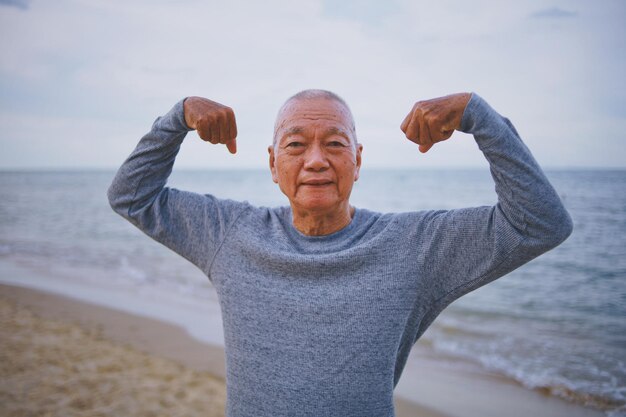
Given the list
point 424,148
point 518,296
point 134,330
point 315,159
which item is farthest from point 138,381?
point 518,296

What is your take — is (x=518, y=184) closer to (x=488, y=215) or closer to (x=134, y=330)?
(x=488, y=215)

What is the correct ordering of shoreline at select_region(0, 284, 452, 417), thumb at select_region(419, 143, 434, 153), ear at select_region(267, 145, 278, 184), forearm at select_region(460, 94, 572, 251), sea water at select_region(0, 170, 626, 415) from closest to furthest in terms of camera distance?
1. forearm at select_region(460, 94, 572, 251)
2. thumb at select_region(419, 143, 434, 153)
3. ear at select_region(267, 145, 278, 184)
4. shoreline at select_region(0, 284, 452, 417)
5. sea water at select_region(0, 170, 626, 415)

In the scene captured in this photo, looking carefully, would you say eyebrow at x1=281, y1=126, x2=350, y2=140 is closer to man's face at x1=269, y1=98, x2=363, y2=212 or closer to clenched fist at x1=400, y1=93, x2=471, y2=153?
man's face at x1=269, y1=98, x2=363, y2=212

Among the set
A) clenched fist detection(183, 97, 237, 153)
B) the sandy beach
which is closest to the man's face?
clenched fist detection(183, 97, 237, 153)

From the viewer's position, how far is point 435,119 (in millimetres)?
1446

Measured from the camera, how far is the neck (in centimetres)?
177

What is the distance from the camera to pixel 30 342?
5.05m

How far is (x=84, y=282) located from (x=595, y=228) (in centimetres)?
1690

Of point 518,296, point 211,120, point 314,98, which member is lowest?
point 518,296

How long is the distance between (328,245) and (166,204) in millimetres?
755

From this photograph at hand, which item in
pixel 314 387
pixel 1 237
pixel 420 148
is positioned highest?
pixel 420 148

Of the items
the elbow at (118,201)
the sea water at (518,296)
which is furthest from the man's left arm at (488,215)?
the sea water at (518,296)

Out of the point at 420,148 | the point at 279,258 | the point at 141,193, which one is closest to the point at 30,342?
the point at 141,193

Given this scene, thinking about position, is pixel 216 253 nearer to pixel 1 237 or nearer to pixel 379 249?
pixel 379 249
